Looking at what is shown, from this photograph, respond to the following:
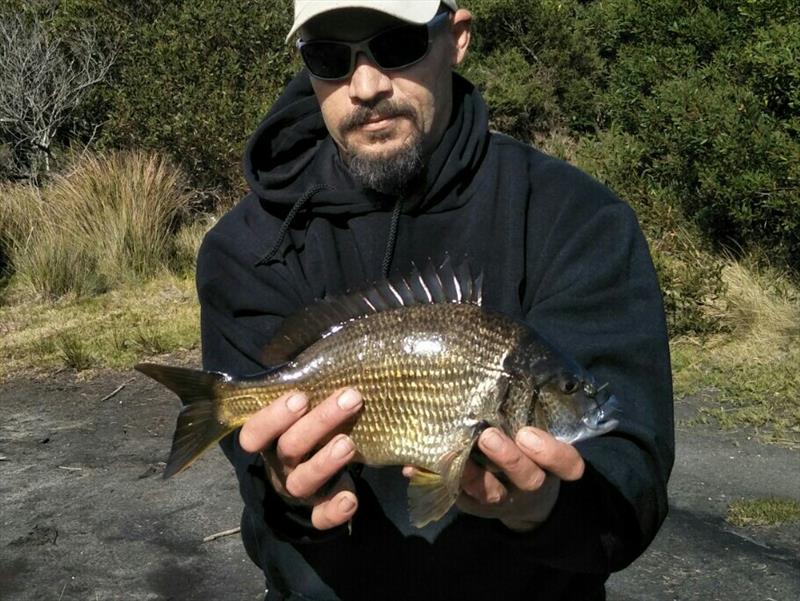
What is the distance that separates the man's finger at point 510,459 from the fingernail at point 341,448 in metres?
0.32

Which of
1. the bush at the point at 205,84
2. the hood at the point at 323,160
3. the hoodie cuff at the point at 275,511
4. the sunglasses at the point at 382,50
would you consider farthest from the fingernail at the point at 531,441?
the bush at the point at 205,84

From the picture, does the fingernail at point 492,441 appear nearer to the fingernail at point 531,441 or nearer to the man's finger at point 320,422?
the fingernail at point 531,441

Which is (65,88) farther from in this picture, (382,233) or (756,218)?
(382,233)

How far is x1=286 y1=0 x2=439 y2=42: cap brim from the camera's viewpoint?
111 inches

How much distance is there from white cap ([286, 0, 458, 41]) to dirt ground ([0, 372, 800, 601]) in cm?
309

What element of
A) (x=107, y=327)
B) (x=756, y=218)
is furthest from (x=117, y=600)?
(x=756, y=218)

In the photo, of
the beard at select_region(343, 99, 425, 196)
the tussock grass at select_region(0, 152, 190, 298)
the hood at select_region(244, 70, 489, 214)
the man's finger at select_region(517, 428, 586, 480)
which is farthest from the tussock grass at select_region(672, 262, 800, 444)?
the tussock grass at select_region(0, 152, 190, 298)

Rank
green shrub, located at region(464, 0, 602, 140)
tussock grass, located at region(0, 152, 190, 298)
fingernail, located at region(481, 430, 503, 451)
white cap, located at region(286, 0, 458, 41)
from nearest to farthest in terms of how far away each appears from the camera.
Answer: fingernail, located at region(481, 430, 503, 451) < white cap, located at region(286, 0, 458, 41) < tussock grass, located at region(0, 152, 190, 298) < green shrub, located at region(464, 0, 602, 140)

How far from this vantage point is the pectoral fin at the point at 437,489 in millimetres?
2250

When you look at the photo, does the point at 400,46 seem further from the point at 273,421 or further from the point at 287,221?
the point at 273,421

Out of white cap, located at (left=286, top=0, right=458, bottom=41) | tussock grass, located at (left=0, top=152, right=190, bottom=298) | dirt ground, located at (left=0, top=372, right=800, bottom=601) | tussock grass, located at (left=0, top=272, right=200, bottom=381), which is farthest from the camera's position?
tussock grass, located at (left=0, top=152, right=190, bottom=298)

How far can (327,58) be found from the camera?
9.68 feet

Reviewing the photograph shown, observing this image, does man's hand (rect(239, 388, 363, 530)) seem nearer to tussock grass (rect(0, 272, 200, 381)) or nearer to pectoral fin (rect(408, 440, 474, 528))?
pectoral fin (rect(408, 440, 474, 528))

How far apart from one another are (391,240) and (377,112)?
36 centimetres
